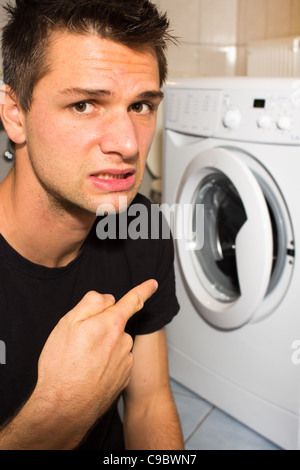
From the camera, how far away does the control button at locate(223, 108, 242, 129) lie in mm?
1245

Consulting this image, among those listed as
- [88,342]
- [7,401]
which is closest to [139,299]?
[88,342]

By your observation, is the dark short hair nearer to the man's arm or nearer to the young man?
the young man

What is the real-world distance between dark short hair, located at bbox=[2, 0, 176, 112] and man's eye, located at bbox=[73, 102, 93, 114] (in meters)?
0.07

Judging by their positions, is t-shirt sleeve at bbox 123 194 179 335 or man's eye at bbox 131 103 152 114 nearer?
man's eye at bbox 131 103 152 114

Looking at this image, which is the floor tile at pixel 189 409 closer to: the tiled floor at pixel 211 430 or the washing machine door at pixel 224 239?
the tiled floor at pixel 211 430

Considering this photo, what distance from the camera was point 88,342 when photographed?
60 cm

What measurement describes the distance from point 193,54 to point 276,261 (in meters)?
1.22

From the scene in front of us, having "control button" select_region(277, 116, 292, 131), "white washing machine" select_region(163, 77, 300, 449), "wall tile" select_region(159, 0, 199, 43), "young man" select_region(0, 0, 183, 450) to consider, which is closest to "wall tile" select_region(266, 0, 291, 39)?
"wall tile" select_region(159, 0, 199, 43)

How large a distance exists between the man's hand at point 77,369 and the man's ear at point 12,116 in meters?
0.32

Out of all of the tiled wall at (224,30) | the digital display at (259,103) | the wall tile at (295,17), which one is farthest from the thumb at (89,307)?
the wall tile at (295,17)

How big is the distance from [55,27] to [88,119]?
151 millimetres

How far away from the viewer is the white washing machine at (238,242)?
1.18 m

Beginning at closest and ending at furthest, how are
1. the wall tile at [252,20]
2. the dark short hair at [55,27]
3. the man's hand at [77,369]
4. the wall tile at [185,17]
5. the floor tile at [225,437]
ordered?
1. the man's hand at [77,369]
2. the dark short hair at [55,27]
3. the floor tile at [225,437]
4. the wall tile at [185,17]
5. the wall tile at [252,20]

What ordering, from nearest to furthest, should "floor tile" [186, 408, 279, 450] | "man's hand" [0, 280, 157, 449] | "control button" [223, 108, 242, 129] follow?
"man's hand" [0, 280, 157, 449]
"control button" [223, 108, 242, 129]
"floor tile" [186, 408, 279, 450]
